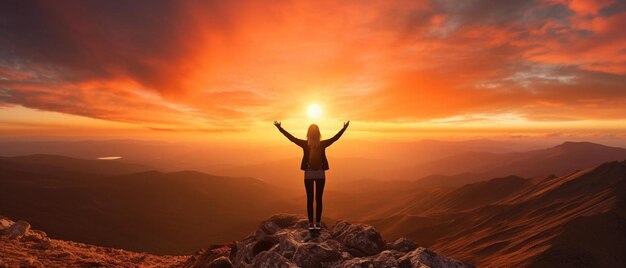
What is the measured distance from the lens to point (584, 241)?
3431cm

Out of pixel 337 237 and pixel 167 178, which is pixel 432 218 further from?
pixel 167 178

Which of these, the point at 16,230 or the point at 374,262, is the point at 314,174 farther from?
the point at 16,230

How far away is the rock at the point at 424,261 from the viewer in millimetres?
9789

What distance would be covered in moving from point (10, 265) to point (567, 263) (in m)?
41.3

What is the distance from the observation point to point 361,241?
11648 millimetres

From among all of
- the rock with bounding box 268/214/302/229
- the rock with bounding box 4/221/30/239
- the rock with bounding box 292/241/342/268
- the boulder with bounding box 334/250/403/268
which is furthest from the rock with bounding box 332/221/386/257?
the rock with bounding box 4/221/30/239

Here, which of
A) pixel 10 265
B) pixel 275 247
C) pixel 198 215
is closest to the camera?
pixel 275 247

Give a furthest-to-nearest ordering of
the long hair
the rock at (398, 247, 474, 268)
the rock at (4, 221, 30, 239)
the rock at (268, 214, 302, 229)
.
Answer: the rock at (4, 221, 30, 239) → the rock at (268, 214, 302, 229) → the long hair → the rock at (398, 247, 474, 268)

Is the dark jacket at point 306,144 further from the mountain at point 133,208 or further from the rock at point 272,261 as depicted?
the mountain at point 133,208

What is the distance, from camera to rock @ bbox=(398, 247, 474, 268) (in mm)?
9789

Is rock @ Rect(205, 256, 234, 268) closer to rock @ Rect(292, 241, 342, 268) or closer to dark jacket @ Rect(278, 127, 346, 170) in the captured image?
rock @ Rect(292, 241, 342, 268)

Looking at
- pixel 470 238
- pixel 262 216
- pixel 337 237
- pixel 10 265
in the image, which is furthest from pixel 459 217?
pixel 262 216

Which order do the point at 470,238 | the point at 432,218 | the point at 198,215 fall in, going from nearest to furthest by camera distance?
the point at 470,238 → the point at 432,218 → the point at 198,215

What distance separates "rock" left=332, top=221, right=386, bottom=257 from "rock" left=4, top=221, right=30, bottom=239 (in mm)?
18822
